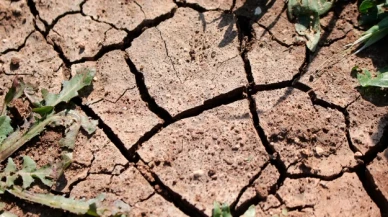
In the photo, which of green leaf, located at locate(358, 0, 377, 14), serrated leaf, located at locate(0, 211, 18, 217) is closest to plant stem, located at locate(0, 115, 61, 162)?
serrated leaf, located at locate(0, 211, 18, 217)

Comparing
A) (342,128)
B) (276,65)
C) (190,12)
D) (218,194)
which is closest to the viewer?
(218,194)

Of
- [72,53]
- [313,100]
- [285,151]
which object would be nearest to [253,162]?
[285,151]

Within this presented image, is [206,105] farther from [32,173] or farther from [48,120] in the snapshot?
[32,173]

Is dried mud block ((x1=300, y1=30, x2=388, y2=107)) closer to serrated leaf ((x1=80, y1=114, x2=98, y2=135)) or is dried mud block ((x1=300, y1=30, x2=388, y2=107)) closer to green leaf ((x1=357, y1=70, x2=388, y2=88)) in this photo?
green leaf ((x1=357, y1=70, x2=388, y2=88))

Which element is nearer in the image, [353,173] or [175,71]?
[353,173]

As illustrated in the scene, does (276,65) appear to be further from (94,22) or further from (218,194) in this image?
(94,22)

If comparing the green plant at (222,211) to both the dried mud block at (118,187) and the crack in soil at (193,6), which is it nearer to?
the dried mud block at (118,187)
